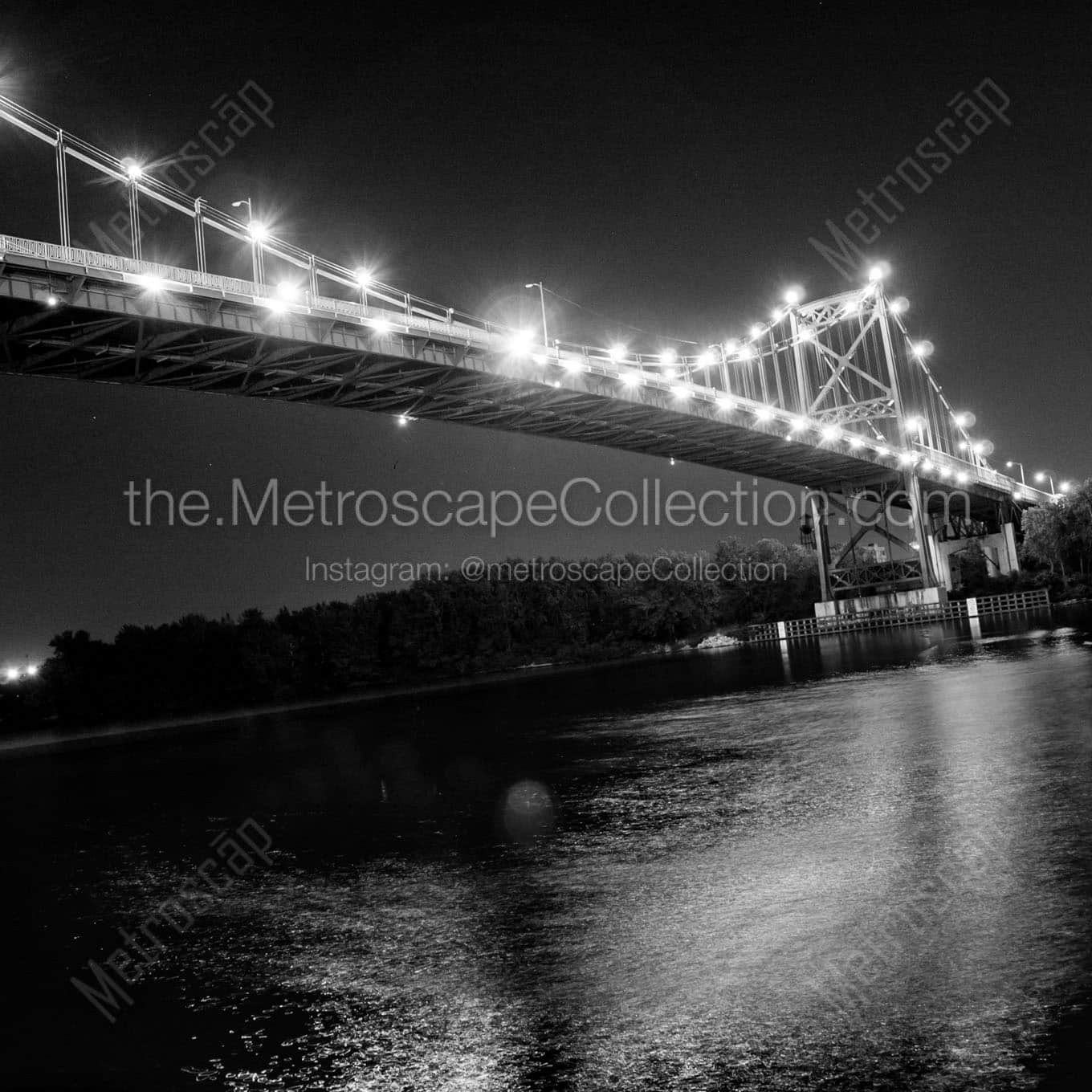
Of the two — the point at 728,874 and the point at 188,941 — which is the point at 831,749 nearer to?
the point at 728,874

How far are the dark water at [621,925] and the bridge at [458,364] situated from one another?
55.8ft

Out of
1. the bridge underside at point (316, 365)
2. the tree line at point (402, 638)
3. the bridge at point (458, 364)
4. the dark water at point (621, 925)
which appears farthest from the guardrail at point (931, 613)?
the dark water at point (621, 925)

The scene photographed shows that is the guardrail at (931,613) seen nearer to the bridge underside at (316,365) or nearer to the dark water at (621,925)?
the bridge underside at (316,365)

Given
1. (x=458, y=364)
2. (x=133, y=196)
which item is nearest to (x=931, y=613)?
(x=458, y=364)

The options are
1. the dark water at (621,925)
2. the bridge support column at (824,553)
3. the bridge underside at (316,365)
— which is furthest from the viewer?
the bridge support column at (824,553)

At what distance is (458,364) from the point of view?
32.3m

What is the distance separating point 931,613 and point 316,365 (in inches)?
1445

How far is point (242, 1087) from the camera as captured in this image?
3125 mm

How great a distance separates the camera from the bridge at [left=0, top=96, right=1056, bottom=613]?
2355 centimetres

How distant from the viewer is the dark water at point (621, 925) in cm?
294

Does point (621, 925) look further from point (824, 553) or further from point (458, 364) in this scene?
point (824, 553)

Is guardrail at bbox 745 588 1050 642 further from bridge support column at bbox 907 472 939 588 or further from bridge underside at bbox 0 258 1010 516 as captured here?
bridge underside at bbox 0 258 1010 516

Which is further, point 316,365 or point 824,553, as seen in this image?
point 824,553

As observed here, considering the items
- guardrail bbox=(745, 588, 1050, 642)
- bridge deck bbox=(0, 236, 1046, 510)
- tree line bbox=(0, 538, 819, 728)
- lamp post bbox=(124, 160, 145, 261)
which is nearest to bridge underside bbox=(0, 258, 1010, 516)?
bridge deck bbox=(0, 236, 1046, 510)
